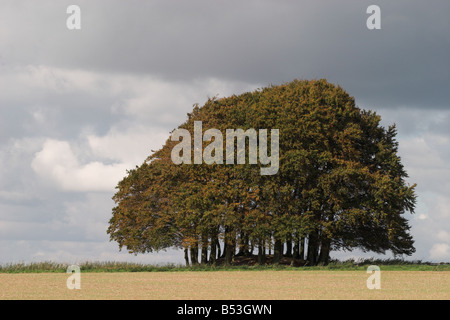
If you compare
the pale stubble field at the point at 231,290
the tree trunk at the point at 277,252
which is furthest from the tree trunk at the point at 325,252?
the pale stubble field at the point at 231,290

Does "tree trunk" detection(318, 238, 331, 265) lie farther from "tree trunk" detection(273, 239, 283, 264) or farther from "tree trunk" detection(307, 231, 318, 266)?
"tree trunk" detection(273, 239, 283, 264)

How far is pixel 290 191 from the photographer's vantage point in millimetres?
50031

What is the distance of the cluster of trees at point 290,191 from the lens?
4994cm

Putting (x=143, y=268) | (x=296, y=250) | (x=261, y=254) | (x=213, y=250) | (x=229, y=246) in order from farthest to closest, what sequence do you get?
1. (x=213, y=250)
2. (x=296, y=250)
3. (x=229, y=246)
4. (x=261, y=254)
5. (x=143, y=268)

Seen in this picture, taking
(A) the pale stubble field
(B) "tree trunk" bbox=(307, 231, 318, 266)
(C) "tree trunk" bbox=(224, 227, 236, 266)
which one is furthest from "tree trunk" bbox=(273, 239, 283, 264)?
(A) the pale stubble field

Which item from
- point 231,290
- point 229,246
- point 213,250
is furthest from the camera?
point 213,250

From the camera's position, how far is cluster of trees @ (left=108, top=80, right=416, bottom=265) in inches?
1966

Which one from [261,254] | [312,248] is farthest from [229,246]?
[312,248]

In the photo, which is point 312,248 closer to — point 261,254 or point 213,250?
point 261,254

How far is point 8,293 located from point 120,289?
16.2 ft

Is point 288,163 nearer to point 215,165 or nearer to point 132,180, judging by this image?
point 215,165
